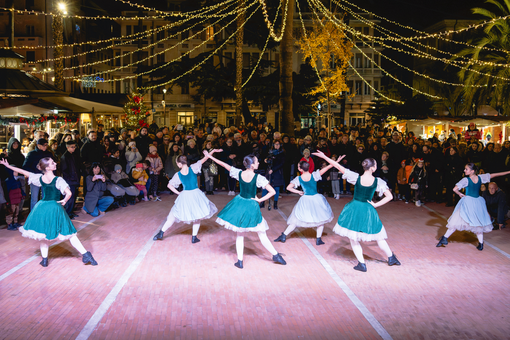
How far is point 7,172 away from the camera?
32.8 ft

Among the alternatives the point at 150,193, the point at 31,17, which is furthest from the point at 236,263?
the point at 31,17

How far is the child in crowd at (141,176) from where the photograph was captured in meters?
12.9

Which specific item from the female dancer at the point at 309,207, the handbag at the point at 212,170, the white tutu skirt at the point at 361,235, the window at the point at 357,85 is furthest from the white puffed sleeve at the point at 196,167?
the window at the point at 357,85

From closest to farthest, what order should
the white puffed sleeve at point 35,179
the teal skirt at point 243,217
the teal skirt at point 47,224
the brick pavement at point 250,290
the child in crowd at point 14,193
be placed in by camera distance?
the brick pavement at point 250,290 → the teal skirt at point 47,224 → the teal skirt at point 243,217 → the white puffed sleeve at point 35,179 → the child in crowd at point 14,193

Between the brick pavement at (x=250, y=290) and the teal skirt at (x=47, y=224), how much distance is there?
560 millimetres

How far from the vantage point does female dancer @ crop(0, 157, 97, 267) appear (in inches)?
275

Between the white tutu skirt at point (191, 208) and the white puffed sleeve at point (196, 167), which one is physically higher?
the white puffed sleeve at point (196, 167)

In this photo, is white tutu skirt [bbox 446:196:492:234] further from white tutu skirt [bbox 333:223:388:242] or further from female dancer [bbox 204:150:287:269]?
female dancer [bbox 204:150:287:269]

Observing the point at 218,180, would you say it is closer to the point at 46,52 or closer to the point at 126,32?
the point at 46,52

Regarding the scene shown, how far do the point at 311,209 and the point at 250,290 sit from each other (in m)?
2.69

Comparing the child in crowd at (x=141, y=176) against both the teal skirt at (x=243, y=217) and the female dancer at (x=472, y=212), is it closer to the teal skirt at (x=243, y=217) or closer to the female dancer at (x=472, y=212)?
the teal skirt at (x=243, y=217)

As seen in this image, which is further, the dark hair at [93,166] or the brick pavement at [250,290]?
the dark hair at [93,166]

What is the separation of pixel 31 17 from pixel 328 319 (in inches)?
2070

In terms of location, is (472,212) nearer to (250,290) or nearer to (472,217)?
(472,217)
